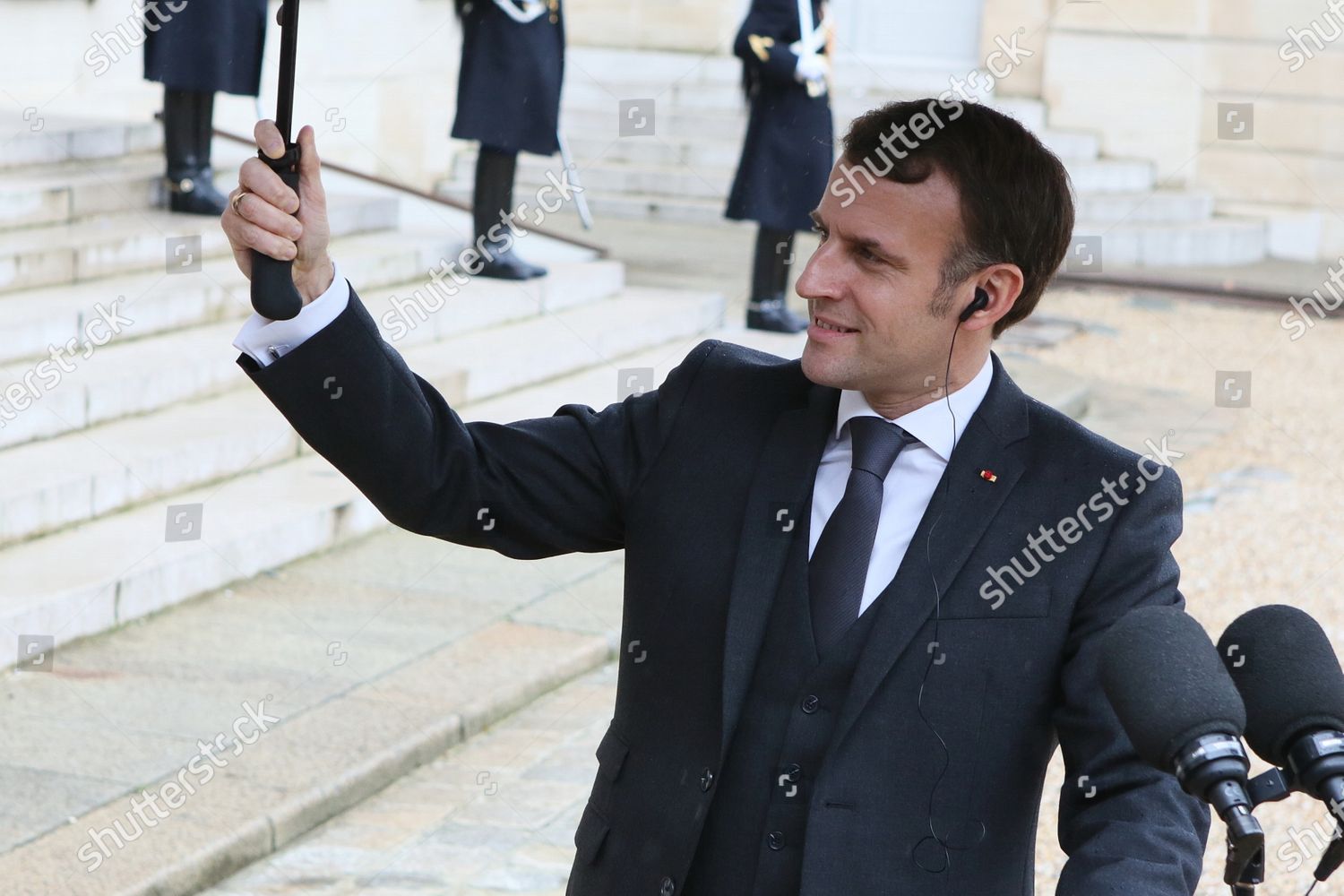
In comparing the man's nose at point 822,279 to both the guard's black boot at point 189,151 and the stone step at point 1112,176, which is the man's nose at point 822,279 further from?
the stone step at point 1112,176

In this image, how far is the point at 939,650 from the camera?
2117 millimetres

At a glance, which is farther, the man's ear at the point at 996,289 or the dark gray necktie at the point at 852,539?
the man's ear at the point at 996,289

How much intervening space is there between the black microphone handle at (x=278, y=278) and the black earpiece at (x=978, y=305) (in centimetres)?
83

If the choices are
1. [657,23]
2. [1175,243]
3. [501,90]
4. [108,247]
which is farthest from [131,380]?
[657,23]

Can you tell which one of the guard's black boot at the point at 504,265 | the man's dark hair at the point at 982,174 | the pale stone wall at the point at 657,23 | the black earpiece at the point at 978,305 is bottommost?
the guard's black boot at the point at 504,265

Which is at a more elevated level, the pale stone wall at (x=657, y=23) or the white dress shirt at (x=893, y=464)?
the pale stone wall at (x=657, y=23)

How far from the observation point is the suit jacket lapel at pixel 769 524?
2.14 metres

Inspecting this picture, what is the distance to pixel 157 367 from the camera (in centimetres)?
642

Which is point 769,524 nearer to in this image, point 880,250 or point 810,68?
point 880,250

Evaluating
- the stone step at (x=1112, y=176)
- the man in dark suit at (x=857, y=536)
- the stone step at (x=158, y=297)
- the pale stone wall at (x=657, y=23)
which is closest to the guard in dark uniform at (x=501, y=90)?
the stone step at (x=158, y=297)

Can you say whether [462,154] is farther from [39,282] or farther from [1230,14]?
[39,282]

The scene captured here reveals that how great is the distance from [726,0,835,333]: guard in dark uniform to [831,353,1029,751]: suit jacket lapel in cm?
696

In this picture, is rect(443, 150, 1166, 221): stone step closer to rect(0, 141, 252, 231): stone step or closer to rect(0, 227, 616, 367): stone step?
rect(0, 227, 616, 367): stone step

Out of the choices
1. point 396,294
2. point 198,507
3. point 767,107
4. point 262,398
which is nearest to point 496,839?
point 198,507
